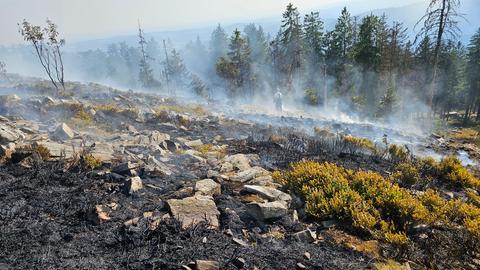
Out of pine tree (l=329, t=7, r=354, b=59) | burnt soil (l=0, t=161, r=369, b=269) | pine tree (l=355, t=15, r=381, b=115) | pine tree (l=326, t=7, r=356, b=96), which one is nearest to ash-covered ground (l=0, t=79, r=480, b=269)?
burnt soil (l=0, t=161, r=369, b=269)

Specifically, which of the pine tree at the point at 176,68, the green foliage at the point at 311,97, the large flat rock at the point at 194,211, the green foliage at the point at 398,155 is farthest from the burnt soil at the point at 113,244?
the pine tree at the point at 176,68

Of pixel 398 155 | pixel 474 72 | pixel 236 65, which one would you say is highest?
pixel 236 65

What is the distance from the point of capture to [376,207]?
7.16 metres

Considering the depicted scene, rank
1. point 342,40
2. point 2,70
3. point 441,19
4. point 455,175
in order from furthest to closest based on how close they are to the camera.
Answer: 1. point 2,70
2. point 342,40
3. point 441,19
4. point 455,175

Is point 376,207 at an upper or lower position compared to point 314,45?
lower

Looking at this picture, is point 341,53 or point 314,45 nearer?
point 341,53

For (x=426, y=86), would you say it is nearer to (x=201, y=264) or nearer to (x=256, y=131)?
(x=256, y=131)

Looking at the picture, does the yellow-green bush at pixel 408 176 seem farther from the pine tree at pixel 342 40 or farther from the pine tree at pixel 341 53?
the pine tree at pixel 342 40

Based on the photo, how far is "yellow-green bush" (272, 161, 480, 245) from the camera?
6309 millimetres

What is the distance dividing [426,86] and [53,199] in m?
42.2

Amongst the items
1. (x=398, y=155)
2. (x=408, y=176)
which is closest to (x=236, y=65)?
(x=398, y=155)

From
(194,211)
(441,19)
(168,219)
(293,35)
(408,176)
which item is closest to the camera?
(168,219)

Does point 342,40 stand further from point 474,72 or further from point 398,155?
point 398,155

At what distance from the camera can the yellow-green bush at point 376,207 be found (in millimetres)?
6309
